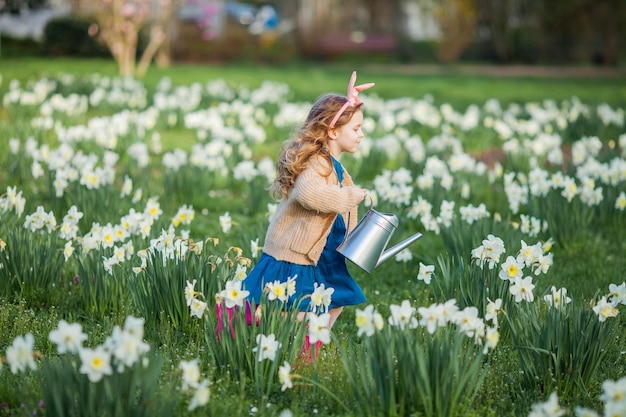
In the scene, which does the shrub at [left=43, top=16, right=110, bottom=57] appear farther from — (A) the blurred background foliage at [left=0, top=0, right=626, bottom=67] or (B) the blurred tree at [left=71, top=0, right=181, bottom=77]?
(B) the blurred tree at [left=71, top=0, right=181, bottom=77]

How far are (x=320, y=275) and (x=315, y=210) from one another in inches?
10.2

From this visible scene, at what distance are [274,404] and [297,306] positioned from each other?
351 mm

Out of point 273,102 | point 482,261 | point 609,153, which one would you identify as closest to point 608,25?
point 273,102

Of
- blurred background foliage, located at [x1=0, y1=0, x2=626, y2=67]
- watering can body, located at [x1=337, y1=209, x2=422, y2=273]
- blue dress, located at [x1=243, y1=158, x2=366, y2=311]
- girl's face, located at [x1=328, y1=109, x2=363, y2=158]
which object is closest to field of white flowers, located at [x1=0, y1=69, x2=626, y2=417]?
blue dress, located at [x1=243, y1=158, x2=366, y2=311]

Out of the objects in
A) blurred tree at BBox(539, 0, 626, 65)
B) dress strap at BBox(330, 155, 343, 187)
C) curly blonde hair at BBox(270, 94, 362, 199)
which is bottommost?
blurred tree at BBox(539, 0, 626, 65)

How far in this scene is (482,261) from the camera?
137 inches

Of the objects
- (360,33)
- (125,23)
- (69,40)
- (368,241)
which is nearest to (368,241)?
(368,241)

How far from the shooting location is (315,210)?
3.47 meters

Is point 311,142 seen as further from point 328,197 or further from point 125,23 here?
point 125,23

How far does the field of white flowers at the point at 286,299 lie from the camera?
2684 millimetres

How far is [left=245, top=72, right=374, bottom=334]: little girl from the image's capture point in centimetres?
337

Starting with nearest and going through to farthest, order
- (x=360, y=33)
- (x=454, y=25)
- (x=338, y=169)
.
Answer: (x=338, y=169), (x=454, y=25), (x=360, y=33)

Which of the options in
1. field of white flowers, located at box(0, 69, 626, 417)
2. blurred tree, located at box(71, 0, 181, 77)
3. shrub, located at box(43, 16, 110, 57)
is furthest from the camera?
shrub, located at box(43, 16, 110, 57)

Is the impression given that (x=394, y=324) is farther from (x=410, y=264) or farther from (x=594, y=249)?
(x=594, y=249)
